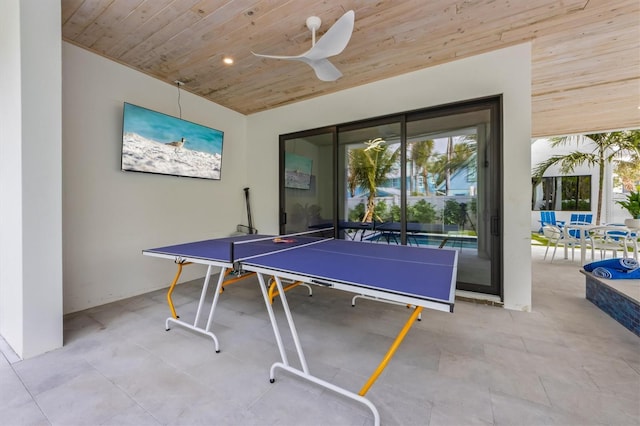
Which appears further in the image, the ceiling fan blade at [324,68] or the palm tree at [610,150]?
the palm tree at [610,150]

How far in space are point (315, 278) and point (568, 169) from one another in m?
10.5

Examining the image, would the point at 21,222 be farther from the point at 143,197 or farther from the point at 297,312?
the point at 297,312

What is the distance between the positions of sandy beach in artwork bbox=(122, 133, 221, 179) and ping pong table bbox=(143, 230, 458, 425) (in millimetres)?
1550

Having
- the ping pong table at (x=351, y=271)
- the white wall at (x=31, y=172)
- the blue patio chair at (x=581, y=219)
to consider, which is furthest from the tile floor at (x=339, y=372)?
the blue patio chair at (x=581, y=219)

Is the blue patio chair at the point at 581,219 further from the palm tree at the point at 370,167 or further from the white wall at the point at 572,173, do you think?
the palm tree at the point at 370,167

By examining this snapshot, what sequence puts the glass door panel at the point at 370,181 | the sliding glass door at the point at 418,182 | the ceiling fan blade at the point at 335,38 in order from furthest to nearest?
the glass door panel at the point at 370,181
the sliding glass door at the point at 418,182
the ceiling fan blade at the point at 335,38

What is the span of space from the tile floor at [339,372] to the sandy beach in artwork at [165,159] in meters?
1.75

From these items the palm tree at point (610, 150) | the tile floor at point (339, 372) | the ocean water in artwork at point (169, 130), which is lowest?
the tile floor at point (339, 372)

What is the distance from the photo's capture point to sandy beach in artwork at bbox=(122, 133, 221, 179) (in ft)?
10.3

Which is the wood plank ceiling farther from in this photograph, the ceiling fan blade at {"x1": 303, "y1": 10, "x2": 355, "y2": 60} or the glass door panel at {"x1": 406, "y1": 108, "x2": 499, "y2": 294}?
the glass door panel at {"x1": 406, "y1": 108, "x2": 499, "y2": 294}

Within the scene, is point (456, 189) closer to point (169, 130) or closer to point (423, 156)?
point (423, 156)

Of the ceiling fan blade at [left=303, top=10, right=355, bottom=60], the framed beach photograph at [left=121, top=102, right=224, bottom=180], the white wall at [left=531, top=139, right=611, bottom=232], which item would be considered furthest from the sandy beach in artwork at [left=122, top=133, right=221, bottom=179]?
the white wall at [left=531, top=139, right=611, bottom=232]

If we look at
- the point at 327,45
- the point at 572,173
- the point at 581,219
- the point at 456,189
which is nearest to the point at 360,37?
the point at 327,45

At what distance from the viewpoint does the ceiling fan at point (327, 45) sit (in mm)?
1832
